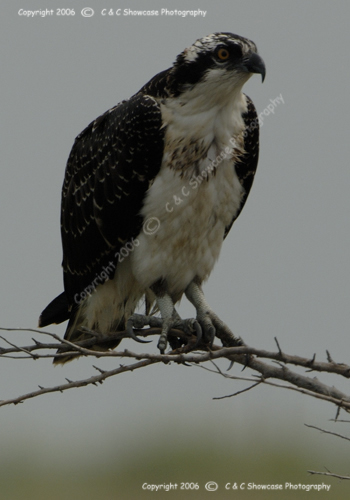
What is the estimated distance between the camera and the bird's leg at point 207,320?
4.95 meters

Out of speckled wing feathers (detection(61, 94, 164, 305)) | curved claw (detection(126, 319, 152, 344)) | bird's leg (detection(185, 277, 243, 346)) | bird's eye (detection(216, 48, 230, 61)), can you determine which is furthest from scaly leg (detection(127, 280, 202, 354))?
bird's eye (detection(216, 48, 230, 61))

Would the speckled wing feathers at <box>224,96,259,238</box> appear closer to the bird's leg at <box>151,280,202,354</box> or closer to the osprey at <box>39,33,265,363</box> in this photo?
the osprey at <box>39,33,265,363</box>

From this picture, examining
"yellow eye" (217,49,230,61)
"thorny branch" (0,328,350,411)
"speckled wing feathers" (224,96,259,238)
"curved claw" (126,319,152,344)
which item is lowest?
"thorny branch" (0,328,350,411)

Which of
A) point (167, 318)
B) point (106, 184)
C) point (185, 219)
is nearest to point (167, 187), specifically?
point (185, 219)

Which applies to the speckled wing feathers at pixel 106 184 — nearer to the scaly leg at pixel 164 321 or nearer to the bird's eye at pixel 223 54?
the scaly leg at pixel 164 321

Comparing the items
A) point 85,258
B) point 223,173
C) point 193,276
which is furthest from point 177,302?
point 223,173

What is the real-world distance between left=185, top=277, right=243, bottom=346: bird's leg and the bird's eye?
5.44 ft

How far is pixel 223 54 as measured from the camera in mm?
4672

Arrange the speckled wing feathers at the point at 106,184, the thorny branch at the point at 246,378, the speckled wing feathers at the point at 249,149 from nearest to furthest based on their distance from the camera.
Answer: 1. the thorny branch at the point at 246,378
2. the speckled wing feathers at the point at 106,184
3. the speckled wing feathers at the point at 249,149

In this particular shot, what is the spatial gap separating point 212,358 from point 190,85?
2.03 m

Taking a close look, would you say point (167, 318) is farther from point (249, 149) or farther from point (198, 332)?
point (249, 149)

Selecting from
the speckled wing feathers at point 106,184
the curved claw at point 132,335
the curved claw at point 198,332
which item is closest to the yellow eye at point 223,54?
the speckled wing feathers at point 106,184

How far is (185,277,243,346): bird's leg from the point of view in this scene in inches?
195

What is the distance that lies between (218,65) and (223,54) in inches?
3.1
